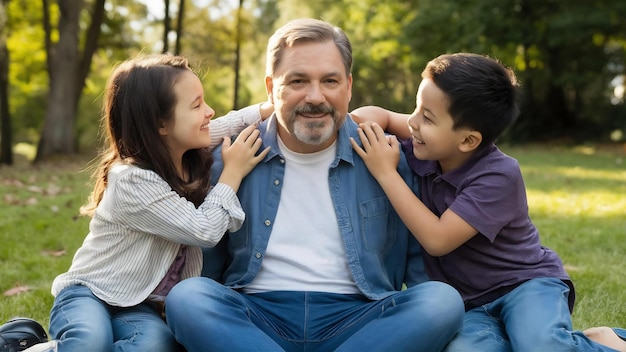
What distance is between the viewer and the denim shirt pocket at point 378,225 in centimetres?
343

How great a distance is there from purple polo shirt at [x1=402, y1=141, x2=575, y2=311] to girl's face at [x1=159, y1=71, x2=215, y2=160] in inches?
43.5

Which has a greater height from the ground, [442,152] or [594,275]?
[442,152]

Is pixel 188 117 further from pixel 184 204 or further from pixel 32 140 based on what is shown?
pixel 32 140

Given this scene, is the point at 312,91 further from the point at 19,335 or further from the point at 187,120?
the point at 19,335

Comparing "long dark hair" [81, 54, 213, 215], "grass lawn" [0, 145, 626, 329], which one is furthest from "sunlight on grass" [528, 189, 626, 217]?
"long dark hair" [81, 54, 213, 215]

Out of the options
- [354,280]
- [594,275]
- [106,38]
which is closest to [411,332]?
[354,280]

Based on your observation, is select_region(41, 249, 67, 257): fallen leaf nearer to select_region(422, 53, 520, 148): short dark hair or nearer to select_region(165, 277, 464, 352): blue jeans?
select_region(165, 277, 464, 352): blue jeans

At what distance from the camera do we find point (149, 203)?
10.4ft

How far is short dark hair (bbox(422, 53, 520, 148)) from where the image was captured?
3326 mm

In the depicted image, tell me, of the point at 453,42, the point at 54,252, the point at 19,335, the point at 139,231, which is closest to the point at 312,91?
the point at 139,231

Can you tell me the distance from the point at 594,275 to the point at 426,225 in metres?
2.63

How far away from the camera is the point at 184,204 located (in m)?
3.18

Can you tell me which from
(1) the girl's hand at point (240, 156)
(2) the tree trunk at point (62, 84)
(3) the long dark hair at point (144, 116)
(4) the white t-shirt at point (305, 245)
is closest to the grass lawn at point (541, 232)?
(3) the long dark hair at point (144, 116)

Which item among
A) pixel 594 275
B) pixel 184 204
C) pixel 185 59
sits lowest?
pixel 594 275
